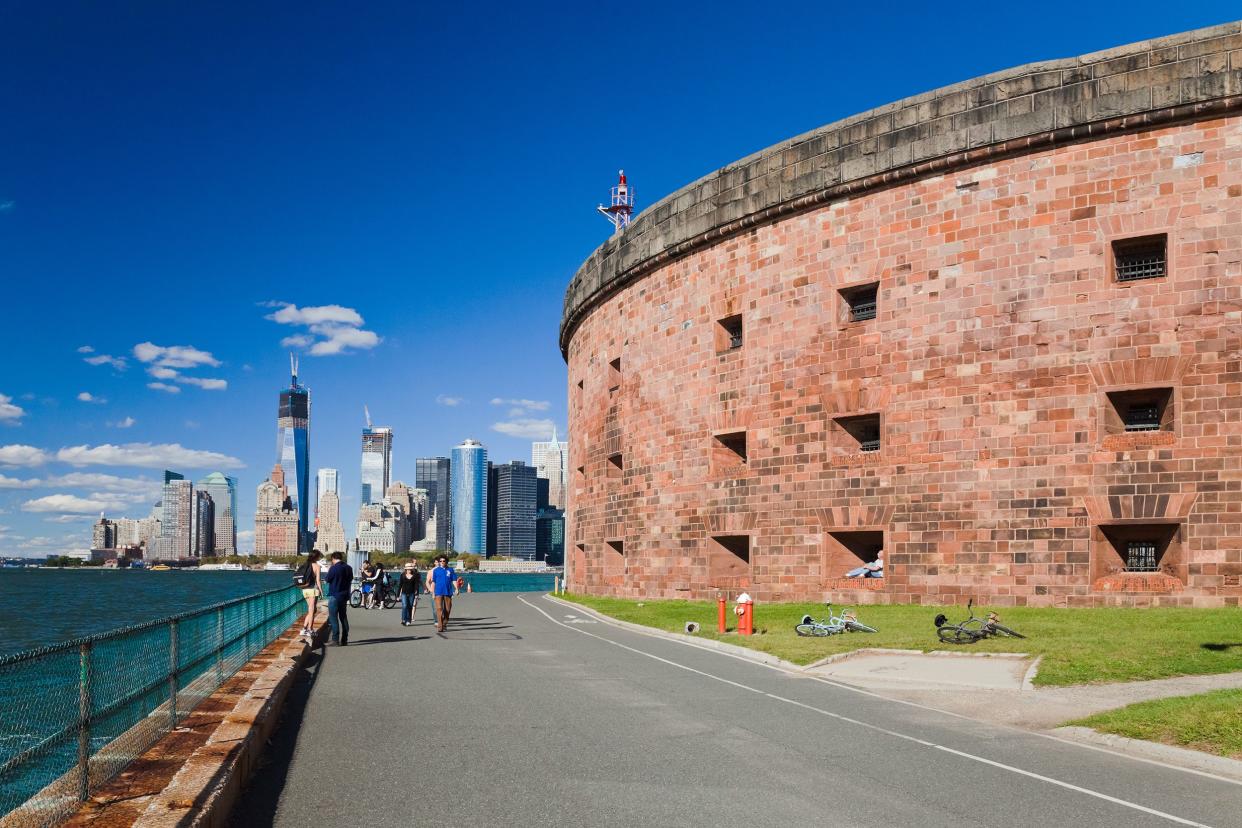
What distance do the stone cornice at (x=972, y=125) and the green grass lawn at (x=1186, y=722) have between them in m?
15.7

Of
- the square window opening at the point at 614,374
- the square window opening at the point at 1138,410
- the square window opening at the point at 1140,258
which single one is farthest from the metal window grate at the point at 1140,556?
the square window opening at the point at 614,374

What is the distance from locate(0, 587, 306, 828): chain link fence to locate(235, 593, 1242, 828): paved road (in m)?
1.12

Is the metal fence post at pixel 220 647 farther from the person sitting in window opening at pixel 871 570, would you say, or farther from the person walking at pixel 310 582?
the person sitting in window opening at pixel 871 570

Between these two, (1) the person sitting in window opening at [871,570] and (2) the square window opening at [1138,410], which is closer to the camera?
(2) the square window opening at [1138,410]

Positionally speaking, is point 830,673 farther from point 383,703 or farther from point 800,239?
point 800,239

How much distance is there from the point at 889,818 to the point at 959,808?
0.74 m

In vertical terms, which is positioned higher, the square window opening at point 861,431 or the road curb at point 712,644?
the square window opening at point 861,431

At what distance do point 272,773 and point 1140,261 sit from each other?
22.7m

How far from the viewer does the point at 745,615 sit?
883 inches

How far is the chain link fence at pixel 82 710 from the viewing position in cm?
639

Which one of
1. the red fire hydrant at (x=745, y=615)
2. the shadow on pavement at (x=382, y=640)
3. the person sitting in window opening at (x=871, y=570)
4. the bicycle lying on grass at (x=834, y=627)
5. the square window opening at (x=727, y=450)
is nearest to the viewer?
the shadow on pavement at (x=382, y=640)

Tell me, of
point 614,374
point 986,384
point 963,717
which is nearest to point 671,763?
point 963,717

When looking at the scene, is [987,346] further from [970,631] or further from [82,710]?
[82,710]

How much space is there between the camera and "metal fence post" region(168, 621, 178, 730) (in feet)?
32.4
